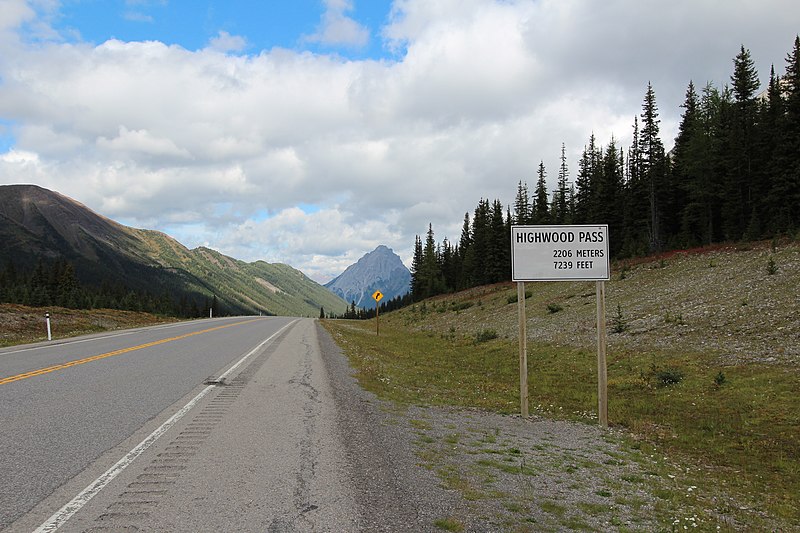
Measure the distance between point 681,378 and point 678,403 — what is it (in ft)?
8.01

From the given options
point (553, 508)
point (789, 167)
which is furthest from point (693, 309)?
point (789, 167)

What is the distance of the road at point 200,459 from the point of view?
4633 millimetres

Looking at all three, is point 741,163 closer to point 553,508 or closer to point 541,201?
point 541,201

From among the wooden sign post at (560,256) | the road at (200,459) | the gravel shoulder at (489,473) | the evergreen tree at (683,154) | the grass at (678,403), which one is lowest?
the grass at (678,403)

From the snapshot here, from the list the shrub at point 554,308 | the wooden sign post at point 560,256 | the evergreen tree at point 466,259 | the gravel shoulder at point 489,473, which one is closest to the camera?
the gravel shoulder at point 489,473

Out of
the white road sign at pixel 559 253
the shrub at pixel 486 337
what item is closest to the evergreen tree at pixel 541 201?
the shrub at pixel 486 337

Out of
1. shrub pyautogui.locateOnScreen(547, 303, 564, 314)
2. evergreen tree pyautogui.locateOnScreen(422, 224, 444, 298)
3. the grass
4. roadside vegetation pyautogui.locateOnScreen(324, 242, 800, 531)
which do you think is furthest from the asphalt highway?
evergreen tree pyautogui.locateOnScreen(422, 224, 444, 298)

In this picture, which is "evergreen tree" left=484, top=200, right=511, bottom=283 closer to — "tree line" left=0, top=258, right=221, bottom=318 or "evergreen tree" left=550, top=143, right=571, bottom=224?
"evergreen tree" left=550, top=143, right=571, bottom=224

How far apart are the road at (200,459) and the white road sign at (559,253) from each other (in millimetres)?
4762

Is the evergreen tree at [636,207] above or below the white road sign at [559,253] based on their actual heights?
above

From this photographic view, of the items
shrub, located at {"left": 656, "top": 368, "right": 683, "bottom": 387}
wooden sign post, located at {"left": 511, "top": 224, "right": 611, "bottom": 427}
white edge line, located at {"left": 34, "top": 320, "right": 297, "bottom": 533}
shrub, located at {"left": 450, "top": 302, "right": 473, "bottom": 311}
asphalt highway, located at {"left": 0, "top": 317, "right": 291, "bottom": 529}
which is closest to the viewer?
white edge line, located at {"left": 34, "top": 320, "right": 297, "bottom": 533}

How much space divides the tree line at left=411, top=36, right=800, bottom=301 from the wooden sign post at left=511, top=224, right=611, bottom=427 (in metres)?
33.3

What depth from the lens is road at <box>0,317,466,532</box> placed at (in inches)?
182

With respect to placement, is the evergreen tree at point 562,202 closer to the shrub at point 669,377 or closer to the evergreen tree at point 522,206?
the evergreen tree at point 522,206
